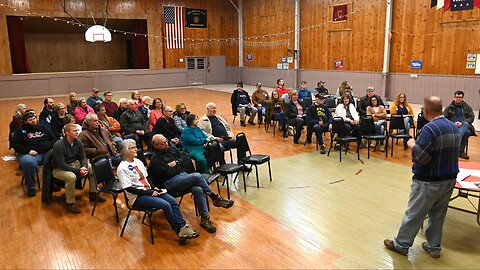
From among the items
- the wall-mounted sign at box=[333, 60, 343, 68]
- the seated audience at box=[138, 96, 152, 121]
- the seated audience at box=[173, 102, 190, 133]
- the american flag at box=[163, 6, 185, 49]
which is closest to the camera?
the seated audience at box=[173, 102, 190, 133]

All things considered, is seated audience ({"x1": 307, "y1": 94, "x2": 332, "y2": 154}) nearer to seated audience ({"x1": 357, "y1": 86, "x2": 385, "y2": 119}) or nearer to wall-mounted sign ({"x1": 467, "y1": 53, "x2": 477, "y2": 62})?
seated audience ({"x1": 357, "y1": 86, "x2": 385, "y2": 119})

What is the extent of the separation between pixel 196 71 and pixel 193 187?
18.8 m

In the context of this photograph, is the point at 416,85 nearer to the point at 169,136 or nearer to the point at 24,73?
the point at 169,136

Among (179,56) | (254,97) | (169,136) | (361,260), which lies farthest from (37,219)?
(179,56)

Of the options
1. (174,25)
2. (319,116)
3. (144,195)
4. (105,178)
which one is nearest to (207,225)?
(144,195)

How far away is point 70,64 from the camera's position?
21875mm

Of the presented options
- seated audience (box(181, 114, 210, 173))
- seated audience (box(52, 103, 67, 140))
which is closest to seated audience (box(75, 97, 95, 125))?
seated audience (box(52, 103, 67, 140))

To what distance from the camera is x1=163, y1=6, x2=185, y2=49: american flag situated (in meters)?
21.2

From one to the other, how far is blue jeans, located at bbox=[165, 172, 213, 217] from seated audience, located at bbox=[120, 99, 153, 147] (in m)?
3.11

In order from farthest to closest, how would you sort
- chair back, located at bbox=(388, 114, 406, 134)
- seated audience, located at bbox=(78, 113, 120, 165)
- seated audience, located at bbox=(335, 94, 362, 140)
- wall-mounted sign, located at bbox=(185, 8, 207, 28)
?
wall-mounted sign, located at bbox=(185, 8, 207, 28), seated audience, located at bbox=(335, 94, 362, 140), chair back, located at bbox=(388, 114, 406, 134), seated audience, located at bbox=(78, 113, 120, 165)

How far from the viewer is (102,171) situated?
5.08 metres

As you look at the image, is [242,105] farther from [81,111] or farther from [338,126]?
[81,111]

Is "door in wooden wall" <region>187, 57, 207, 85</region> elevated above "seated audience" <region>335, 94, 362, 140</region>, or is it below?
above

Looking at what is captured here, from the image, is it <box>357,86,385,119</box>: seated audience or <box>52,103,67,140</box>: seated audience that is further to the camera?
<box>357,86,385,119</box>: seated audience
